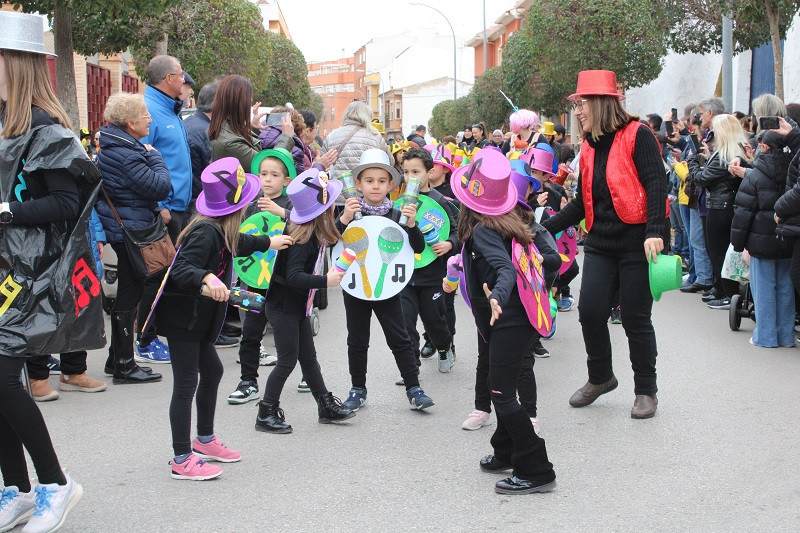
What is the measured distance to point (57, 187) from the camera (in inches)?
161

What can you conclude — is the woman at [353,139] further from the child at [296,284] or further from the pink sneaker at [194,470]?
the pink sneaker at [194,470]

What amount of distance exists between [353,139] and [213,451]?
4698mm

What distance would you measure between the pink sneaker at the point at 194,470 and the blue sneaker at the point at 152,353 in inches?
119

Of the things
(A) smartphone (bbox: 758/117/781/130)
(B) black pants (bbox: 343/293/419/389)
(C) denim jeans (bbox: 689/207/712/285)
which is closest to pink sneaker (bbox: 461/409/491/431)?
(B) black pants (bbox: 343/293/419/389)

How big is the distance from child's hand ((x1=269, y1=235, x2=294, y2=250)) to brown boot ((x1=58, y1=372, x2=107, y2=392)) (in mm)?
2356

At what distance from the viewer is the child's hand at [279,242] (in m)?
Result: 5.19

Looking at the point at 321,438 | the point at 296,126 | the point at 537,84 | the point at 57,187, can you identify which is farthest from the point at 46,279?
the point at 537,84

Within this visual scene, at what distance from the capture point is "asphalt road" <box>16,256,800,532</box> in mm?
4387

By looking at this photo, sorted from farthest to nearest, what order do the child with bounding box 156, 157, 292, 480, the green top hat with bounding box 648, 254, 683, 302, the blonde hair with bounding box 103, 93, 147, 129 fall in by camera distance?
the blonde hair with bounding box 103, 93, 147, 129 → the green top hat with bounding box 648, 254, 683, 302 → the child with bounding box 156, 157, 292, 480

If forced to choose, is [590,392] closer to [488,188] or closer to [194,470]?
[488,188]

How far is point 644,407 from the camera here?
19.9ft

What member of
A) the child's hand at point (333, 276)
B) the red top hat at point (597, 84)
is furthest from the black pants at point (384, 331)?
the red top hat at point (597, 84)

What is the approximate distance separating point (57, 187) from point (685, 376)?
4895mm

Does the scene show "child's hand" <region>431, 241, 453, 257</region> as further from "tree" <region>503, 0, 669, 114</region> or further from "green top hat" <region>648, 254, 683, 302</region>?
"tree" <region>503, 0, 669, 114</region>
